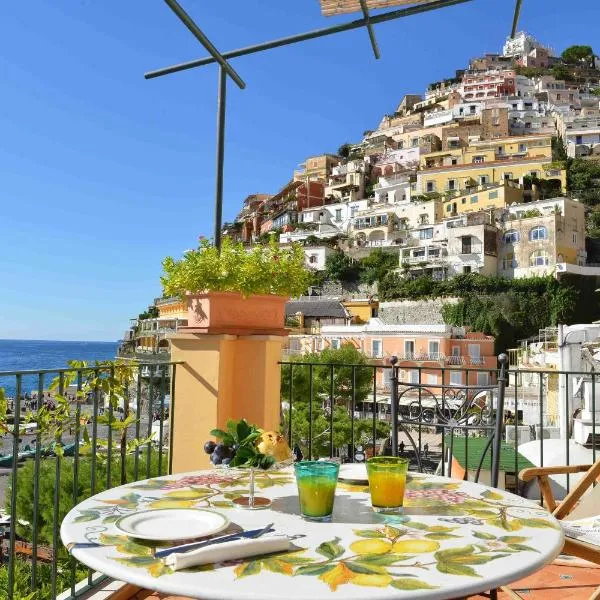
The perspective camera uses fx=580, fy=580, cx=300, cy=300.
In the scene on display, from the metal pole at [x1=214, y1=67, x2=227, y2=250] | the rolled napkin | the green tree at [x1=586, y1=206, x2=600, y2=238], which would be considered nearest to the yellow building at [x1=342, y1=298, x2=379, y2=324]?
the green tree at [x1=586, y1=206, x2=600, y2=238]

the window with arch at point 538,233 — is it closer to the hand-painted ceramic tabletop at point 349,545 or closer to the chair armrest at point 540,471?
the chair armrest at point 540,471

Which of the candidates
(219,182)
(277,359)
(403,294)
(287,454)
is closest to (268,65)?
(219,182)

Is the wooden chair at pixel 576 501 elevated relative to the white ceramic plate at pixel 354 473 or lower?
lower

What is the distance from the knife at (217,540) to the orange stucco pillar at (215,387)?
1.93m

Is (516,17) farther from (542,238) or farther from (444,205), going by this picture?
(444,205)

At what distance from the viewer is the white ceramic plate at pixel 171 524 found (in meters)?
1.14

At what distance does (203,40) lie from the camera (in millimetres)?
2918

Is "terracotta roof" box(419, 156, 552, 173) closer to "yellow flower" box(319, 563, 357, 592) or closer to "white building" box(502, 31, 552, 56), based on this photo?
"white building" box(502, 31, 552, 56)

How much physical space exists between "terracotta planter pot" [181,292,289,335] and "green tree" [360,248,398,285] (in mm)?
37906

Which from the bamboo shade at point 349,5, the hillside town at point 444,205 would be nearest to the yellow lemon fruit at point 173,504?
the bamboo shade at point 349,5

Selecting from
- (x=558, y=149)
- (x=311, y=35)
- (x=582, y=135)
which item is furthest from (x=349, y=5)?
(x=582, y=135)

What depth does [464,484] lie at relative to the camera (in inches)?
66.3

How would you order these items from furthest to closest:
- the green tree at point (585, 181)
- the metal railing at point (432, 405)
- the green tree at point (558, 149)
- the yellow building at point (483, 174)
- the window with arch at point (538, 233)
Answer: the green tree at point (558, 149) → the yellow building at point (483, 174) → the green tree at point (585, 181) → the window with arch at point (538, 233) → the metal railing at point (432, 405)

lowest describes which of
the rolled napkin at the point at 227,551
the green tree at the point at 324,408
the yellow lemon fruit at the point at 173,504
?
the green tree at the point at 324,408
